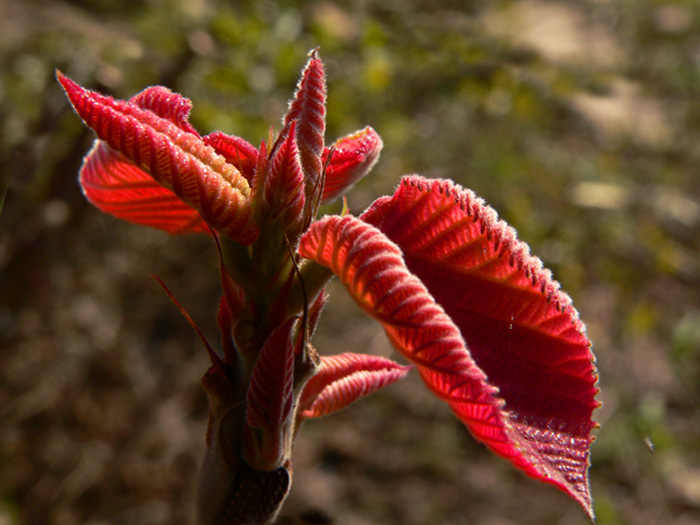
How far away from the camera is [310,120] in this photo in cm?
58

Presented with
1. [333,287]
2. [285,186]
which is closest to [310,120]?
[285,186]

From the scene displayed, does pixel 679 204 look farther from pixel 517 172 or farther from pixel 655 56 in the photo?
pixel 655 56

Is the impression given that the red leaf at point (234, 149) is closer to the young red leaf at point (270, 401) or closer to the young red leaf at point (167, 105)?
the young red leaf at point (167, 105)

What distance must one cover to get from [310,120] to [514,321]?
0.26 m

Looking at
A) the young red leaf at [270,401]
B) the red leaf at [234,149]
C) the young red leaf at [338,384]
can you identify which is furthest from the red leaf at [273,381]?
the red leaf at [234,149]

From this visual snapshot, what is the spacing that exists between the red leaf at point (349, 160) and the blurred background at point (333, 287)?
78 cm

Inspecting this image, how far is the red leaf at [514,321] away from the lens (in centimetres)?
52

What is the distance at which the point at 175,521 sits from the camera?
1.86m

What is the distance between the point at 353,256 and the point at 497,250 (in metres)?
0.14

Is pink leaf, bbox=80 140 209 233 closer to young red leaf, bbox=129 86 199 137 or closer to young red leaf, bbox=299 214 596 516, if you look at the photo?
young red leaf, bbox=129 86 199 137

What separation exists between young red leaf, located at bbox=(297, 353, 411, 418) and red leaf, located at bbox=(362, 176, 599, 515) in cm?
15

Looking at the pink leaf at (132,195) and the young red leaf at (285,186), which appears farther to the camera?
the pink leaf at (132,195)

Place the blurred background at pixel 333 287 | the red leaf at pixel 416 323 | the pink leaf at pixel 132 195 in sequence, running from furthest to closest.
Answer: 1. the blurred background at pixel 333 287
2. the pink leaf at pixel 132 195
3. the red leaf at pixel 416 323

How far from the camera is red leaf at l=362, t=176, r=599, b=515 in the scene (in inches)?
20.6
